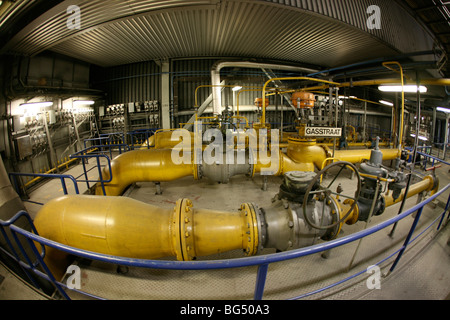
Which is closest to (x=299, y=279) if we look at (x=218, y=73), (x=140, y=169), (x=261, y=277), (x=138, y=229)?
(x=261, y=277)

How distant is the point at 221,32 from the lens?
6.49 meters

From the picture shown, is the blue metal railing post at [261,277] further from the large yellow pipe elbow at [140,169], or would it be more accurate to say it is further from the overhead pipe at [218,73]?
the overhead pipe at [218,73]

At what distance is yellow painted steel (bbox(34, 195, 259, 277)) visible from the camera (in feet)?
5.08

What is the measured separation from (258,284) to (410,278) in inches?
74.7

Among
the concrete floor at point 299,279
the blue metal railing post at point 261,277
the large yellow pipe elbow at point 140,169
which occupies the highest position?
the large yellow pipe elbow at point 140,169

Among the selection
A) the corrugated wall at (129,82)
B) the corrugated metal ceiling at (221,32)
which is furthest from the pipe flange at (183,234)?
the corrugated wall at (129,82)

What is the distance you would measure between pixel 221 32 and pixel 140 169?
6060 millimetres

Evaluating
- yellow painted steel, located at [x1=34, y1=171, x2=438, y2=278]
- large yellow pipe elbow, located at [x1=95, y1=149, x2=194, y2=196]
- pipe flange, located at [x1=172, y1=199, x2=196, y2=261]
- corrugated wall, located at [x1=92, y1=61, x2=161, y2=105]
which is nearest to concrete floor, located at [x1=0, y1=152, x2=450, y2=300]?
yellow painted steel, located at [x1=34, y1=171, x2=438, y2=278]

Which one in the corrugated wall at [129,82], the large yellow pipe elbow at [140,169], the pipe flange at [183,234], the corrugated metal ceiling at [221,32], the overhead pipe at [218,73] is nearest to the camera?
the pipe flange at [183,234]

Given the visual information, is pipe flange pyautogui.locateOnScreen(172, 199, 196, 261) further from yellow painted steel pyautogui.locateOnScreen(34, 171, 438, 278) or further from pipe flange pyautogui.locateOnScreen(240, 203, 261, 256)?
pipe flange pyautogui.locateOnScreen(240, 203, 261, 256)

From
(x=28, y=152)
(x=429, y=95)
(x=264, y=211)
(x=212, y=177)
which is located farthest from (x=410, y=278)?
(x=429, y=95)

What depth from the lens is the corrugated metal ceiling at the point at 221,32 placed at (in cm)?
434

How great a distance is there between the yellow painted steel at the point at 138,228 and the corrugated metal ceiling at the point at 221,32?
4731mm

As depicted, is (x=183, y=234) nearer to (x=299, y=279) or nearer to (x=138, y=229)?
(x=138, y=229)
